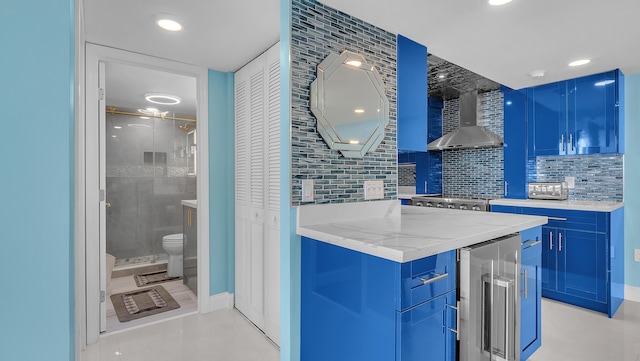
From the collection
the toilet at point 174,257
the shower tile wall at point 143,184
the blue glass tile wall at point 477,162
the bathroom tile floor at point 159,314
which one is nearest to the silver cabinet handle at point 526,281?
the blue glass tile wall at point 477,162

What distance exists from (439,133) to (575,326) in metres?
2.99

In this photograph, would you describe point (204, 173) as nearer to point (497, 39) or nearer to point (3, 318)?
point (3, 318)

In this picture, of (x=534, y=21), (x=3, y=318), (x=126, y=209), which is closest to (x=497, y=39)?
(x=534, y=21)

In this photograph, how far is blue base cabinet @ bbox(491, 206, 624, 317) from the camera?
285cm

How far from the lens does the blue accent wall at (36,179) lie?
1006mm

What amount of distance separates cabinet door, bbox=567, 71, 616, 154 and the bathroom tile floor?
13.6 ft

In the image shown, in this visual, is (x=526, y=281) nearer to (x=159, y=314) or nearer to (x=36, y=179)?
(x=36, y=179)

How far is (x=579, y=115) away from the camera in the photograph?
3271 millimetres

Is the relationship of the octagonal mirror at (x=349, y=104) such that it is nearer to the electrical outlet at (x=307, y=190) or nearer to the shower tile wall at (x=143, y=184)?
the electrical outlet at (x=307, y=190)

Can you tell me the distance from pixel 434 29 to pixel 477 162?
2.87 m

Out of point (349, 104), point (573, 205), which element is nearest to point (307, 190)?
point (349, 104)

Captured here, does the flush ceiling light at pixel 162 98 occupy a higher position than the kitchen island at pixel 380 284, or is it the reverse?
the flush ceiling light at pixel 162 98

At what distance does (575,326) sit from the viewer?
266cm

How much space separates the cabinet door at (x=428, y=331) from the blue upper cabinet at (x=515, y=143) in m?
3.01
